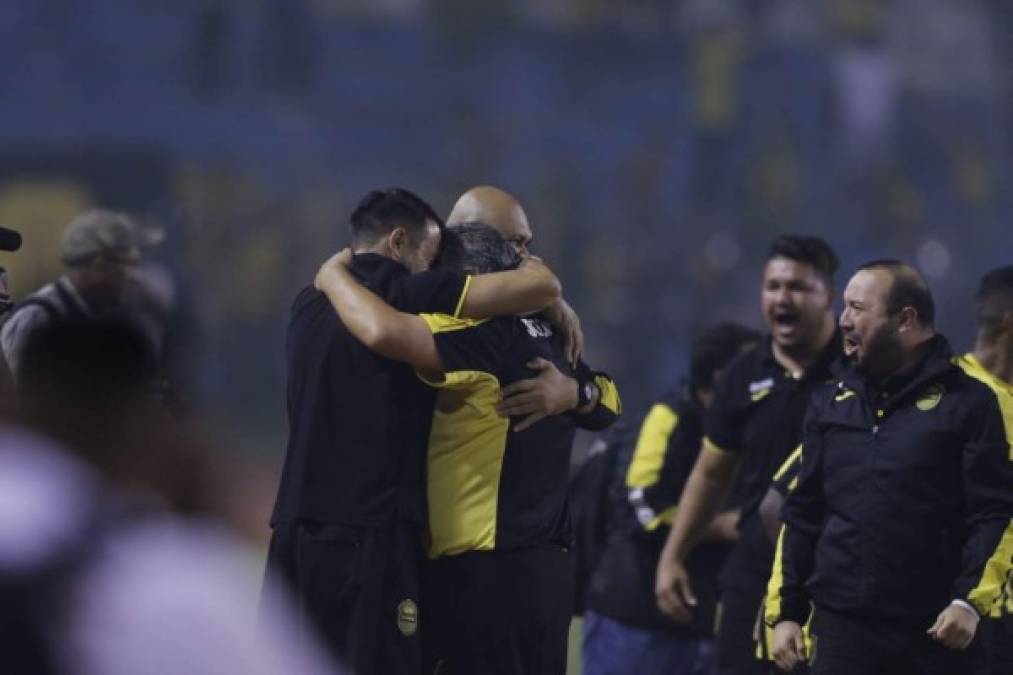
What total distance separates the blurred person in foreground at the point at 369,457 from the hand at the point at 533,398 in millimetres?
182

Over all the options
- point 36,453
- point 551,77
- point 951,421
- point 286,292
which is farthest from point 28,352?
point 551,77

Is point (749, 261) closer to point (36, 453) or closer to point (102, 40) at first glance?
point (102, 40)

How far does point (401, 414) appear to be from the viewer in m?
4.73

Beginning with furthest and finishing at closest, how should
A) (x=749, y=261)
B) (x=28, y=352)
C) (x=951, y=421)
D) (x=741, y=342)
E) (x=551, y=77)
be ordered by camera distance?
(x=551, y=77)
(x=749, y=261)
(x=741, y=342)
(x=951, y=421)
(x=28, y=352)

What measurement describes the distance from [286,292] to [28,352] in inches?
806

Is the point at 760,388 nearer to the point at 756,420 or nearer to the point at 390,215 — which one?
the point at 756,420

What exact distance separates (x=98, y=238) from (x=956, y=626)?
3.23 metres

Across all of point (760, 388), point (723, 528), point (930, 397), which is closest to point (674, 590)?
point (723, 528)

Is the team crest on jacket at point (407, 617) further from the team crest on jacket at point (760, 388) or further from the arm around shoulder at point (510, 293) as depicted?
the team crest on jacket at point (760, 388)

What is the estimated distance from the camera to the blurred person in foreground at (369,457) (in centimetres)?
464

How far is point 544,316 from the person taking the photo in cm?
504

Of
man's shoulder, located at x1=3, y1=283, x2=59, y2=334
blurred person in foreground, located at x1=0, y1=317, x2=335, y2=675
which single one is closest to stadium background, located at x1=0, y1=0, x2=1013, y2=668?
man's shoulder, located at x1=3, y1=283, x2=59, y2=334

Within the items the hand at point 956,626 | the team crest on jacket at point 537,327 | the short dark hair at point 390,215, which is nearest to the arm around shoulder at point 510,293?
the team crest on jacket at point 537,327

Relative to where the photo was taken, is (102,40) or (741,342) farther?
(102,40)
